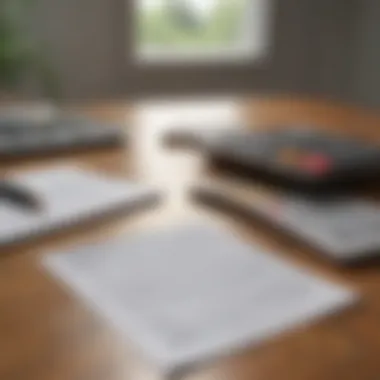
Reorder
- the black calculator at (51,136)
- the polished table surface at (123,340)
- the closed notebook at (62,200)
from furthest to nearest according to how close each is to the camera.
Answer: the black calculator at (51,136)
the closed notebook at (62,200)
the polished table surface at (123,340)

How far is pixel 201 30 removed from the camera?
3.25 meters

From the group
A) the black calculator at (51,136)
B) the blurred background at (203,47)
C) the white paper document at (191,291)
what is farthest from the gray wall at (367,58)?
the white paper document at (191,291)

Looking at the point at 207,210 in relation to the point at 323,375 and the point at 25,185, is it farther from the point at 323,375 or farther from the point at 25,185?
the point at 323,375

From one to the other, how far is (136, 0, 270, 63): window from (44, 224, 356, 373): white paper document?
2.38m

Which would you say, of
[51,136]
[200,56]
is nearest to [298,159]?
[51,136]

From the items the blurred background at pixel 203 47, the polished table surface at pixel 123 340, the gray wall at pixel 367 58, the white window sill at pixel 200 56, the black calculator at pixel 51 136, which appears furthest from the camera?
the gray wall at pixel 367 58

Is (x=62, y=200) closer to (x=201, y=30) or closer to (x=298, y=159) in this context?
(x=298, y=159)

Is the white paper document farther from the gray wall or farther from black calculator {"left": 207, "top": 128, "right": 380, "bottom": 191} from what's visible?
the gray wall

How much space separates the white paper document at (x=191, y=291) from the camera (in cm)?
56

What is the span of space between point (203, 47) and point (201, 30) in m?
0.07

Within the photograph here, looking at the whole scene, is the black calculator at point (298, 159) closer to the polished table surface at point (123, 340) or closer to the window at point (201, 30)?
the polished table surface at point (123, 340)

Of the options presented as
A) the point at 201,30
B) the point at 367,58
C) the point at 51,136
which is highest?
the point at 51,136

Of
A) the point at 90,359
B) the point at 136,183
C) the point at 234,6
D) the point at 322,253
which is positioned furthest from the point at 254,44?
the point at 90,359

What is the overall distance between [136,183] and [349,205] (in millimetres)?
260
